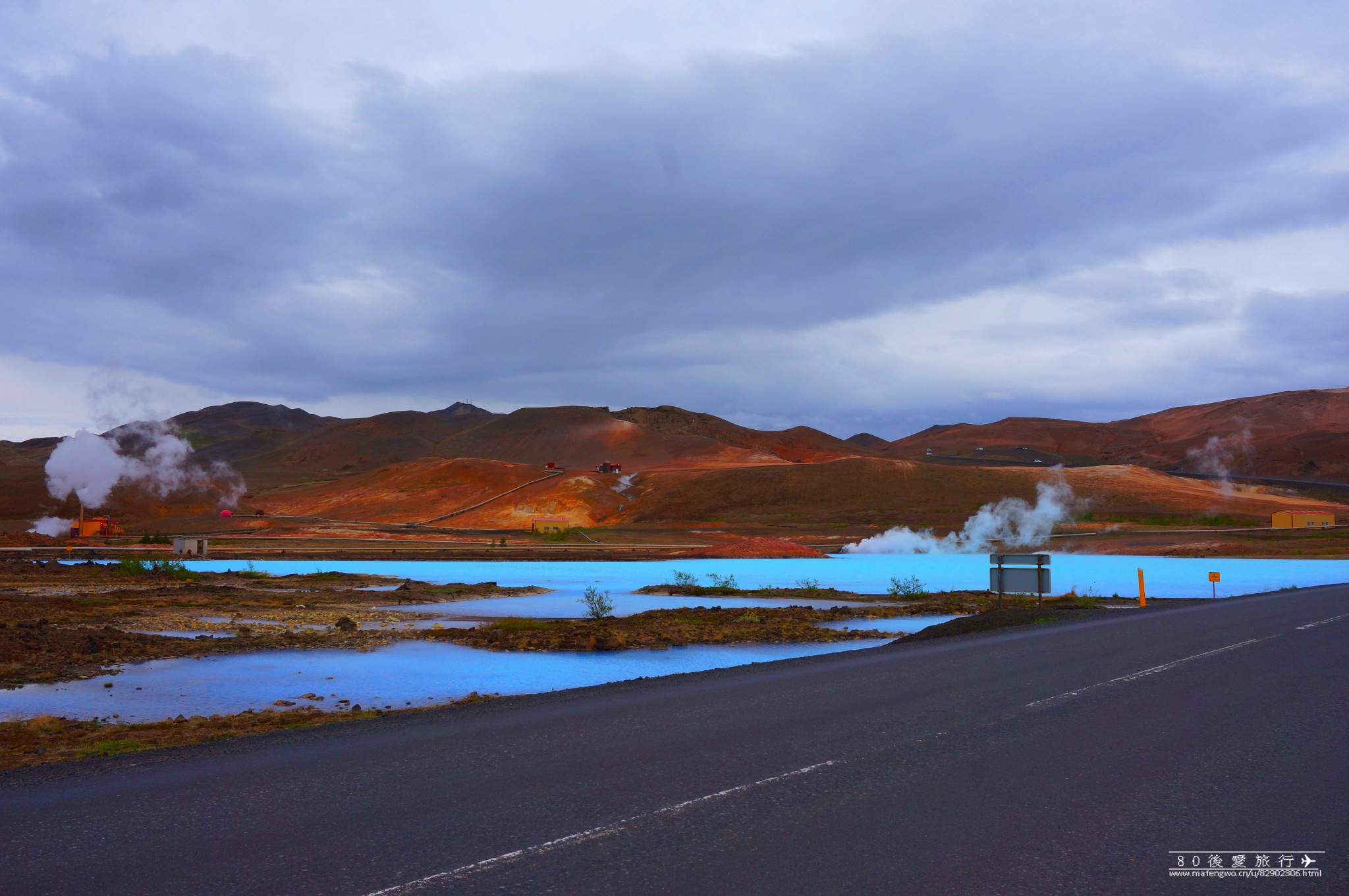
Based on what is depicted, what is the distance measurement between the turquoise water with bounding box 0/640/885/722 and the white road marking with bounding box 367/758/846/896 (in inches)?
327

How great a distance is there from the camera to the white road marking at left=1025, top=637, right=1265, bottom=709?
35.9 ft

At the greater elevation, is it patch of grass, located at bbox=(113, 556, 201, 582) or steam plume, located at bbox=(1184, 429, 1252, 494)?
steam plume, located at bbox=(1184, 429, 1252, 494)

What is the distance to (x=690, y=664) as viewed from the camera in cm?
1891

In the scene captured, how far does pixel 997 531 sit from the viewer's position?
91.2m

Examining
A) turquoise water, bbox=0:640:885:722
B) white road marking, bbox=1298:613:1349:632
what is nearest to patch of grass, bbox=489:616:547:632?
turquoise water, bbox=0:640:885:722

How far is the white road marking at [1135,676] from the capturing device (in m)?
10.9

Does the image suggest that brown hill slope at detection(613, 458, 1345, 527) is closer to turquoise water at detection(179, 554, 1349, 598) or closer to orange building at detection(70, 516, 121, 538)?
turquoise water at detection(179, 554, 1349, 598)

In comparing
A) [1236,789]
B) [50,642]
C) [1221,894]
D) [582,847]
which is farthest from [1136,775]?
[50,642]

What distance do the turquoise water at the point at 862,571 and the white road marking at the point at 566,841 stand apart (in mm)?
28866

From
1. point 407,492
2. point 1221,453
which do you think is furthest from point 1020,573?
point 1221,453

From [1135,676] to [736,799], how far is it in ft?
26.8

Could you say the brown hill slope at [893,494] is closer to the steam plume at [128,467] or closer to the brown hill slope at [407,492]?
the brown hill slope at [407,492]

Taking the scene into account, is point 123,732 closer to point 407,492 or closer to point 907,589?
point 907,589

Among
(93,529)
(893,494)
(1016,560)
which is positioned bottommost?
(1016,560)
